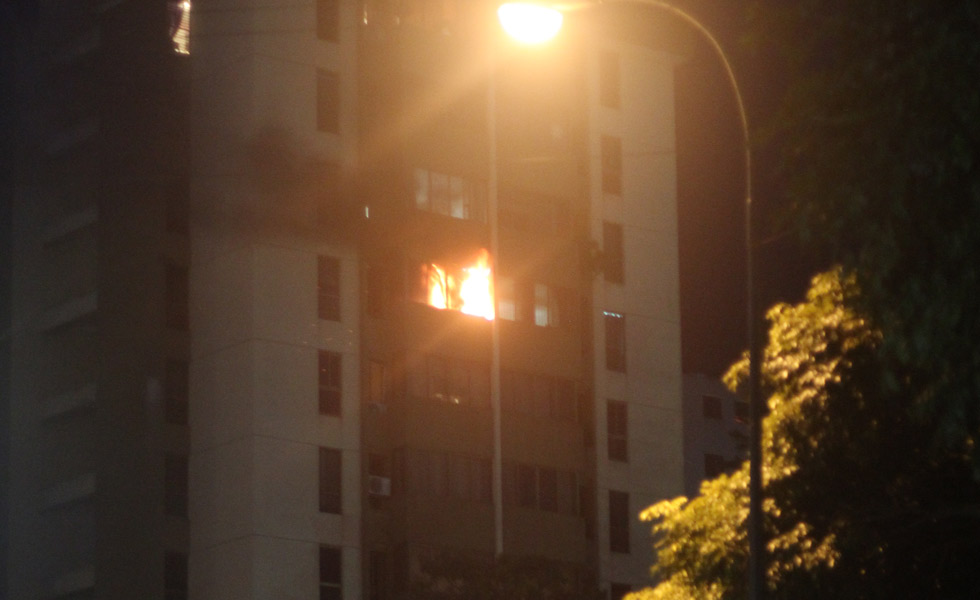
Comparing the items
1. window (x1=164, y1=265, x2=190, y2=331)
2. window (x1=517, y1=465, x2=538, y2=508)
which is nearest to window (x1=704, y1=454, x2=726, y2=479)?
window (x1=517, y1=465, x2=538, y2=508)

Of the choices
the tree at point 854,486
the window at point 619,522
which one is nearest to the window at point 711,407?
the window at point 619,522

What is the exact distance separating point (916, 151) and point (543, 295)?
3611cm

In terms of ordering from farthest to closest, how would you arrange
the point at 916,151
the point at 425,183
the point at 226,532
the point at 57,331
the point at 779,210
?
the point at 57,331
the point at 425,183
the point at 226,532
the point at 779,210
the point at 916,151

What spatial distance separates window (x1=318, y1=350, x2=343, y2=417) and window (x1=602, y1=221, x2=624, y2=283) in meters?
10.2

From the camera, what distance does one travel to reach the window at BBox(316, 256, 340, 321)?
43.9 meters

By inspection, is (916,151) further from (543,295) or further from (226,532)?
(543,295)

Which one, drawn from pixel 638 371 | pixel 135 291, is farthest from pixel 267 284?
pixel 638 371

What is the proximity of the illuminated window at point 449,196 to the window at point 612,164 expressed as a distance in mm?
5593

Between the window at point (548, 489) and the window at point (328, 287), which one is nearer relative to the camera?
the window at point (328, 287)

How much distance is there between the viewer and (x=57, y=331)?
162 feet

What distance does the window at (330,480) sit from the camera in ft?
142

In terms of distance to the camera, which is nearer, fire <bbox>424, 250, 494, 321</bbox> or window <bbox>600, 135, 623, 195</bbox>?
fire <bbox>424, 250, 494, 321</bbox>

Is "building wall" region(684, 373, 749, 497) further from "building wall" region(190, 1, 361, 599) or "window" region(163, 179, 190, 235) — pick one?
"window" region(163, 179, 190, 235)

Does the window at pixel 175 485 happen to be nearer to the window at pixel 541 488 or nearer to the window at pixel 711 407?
the window at pixel 541 488
